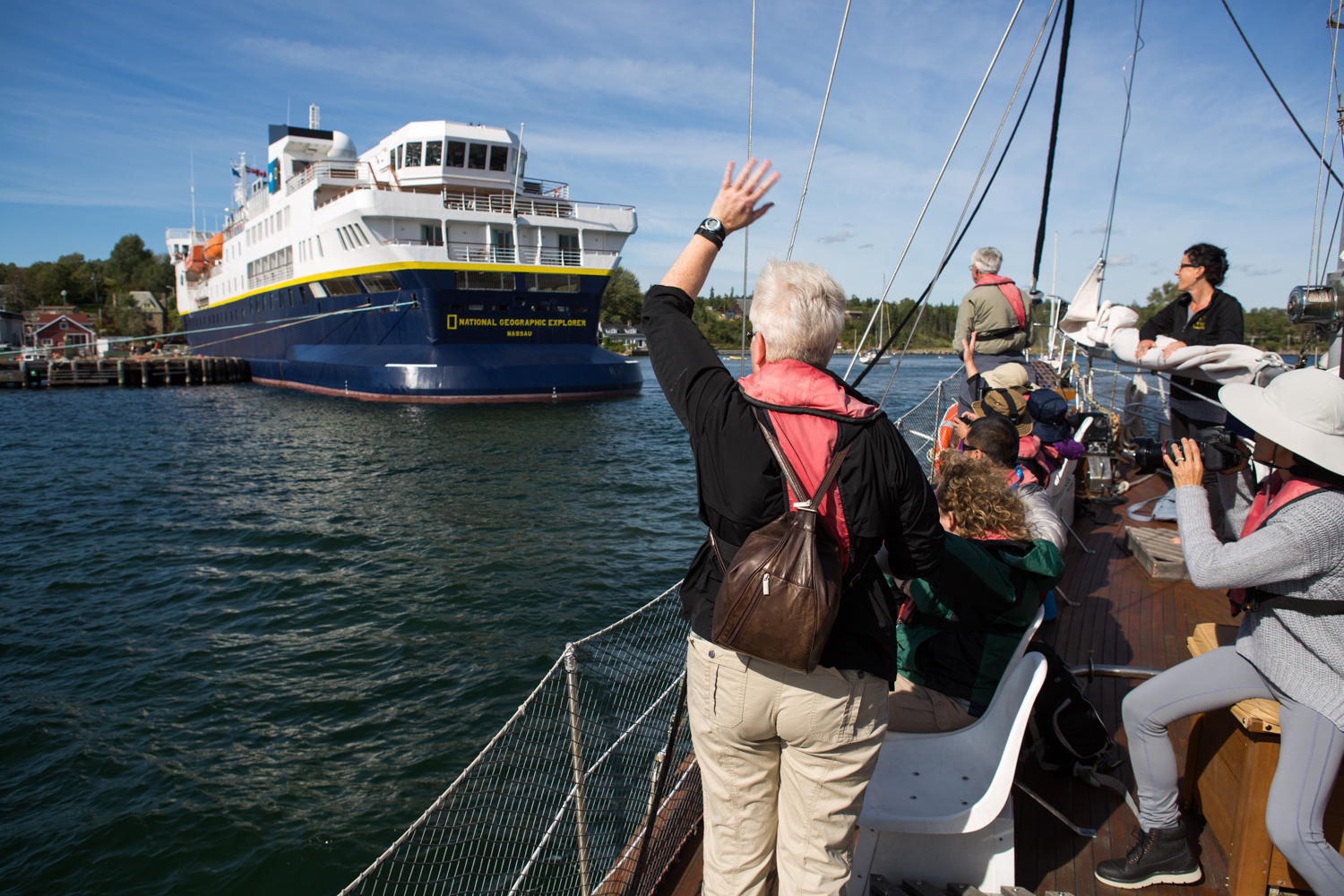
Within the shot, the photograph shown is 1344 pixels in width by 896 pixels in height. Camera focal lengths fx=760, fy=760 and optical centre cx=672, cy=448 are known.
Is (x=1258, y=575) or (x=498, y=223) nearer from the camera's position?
(x=1258, y=575)

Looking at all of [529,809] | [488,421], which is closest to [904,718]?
[529,809]

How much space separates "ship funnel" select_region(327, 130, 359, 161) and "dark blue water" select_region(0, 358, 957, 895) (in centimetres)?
2283

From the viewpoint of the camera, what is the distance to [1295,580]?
5.40 ft

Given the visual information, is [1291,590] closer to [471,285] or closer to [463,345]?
[463,345]

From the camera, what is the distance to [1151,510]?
5.92 meters

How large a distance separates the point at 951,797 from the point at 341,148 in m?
38.2

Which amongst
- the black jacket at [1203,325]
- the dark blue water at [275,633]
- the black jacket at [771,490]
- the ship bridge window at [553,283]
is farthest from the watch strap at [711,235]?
the ship bridge window at [553,283]

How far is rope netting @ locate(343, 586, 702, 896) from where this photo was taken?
2.33 m

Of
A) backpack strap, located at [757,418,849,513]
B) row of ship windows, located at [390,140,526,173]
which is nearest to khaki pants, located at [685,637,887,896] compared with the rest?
backpack strap, located at [757,418,849,513]

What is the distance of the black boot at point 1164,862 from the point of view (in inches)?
80.4

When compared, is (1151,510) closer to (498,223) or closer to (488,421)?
(488,421)

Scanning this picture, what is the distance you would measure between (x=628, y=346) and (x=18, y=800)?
7277cm

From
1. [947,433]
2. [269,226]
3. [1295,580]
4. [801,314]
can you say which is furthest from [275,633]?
[269,226]

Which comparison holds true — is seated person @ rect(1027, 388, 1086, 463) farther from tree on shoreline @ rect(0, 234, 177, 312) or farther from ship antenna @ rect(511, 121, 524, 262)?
tree on shoreline @ rect(0, 234, 177, 312)
